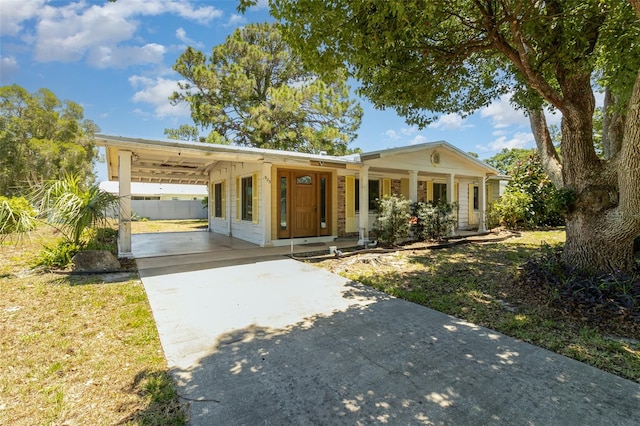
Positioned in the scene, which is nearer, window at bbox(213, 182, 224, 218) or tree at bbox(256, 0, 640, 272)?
tree at bbox(256, 0, 640, 272)

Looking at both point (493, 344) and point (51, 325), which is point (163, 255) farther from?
point (493, 344)

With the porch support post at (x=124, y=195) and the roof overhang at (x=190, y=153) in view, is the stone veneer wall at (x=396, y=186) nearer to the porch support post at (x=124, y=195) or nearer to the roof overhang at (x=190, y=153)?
the roof overhang at (x=190, y=153)

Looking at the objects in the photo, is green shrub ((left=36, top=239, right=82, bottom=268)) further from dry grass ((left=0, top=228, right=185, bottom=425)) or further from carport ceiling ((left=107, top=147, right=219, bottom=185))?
carport ceiling ((left=107, top=147, right=219, bottom=185))

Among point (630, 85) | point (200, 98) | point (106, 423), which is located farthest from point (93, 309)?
point (200, 98)

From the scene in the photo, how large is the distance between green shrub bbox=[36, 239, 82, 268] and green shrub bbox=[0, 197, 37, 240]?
0.62 m

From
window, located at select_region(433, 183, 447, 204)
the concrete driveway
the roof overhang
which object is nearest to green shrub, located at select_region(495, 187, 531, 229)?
window, located at select_region(433, 183, 447, 204)

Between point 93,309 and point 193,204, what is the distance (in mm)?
24377

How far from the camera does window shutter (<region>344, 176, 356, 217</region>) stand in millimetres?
11578

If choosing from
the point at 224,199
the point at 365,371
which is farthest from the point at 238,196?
the point at 365,371

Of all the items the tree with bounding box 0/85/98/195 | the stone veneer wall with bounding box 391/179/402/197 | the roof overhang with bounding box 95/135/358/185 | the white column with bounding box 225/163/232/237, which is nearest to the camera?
the roof overhang with bounding box 95/135/358/185

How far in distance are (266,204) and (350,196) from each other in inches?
144

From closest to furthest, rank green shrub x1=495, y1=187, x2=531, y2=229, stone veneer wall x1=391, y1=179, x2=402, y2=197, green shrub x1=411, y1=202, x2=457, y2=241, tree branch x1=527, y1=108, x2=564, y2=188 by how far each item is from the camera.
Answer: tree branch x1=527, y1=108, x2=564, y2=188, green shrub x1=411, y1=202, x2=457, y2=241, stone veneer wall x1=391, y1=179, x2=402, y2=197, green shrub x1=495, y1=187, x2=531, y2=229

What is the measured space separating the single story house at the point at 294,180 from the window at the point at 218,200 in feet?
0.33

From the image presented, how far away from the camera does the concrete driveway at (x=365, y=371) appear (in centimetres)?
222
